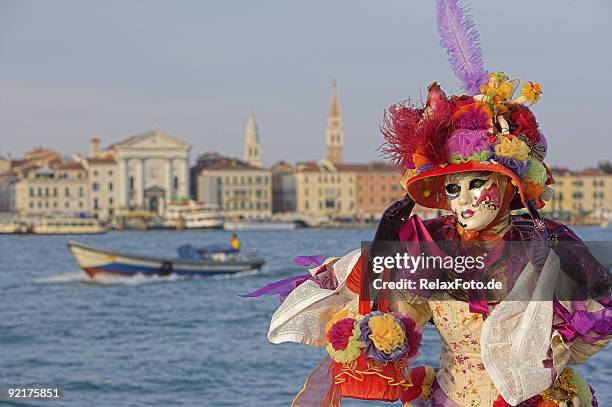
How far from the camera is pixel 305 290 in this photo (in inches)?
94.6

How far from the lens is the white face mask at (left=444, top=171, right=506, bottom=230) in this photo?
91.0 inches

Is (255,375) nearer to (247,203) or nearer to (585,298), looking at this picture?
(585,298)

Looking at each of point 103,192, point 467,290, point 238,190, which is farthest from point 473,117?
point 238,190

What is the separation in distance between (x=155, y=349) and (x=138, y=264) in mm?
10816

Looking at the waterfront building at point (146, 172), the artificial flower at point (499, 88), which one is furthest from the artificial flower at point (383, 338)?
the waterfront building at point (146, 172)

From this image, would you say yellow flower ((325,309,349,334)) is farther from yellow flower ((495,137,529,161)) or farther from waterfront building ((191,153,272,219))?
waterfront building ((191,153,272,219))

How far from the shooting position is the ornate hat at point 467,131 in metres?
2.26

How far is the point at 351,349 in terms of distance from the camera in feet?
7.25

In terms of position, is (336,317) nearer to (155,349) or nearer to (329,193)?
(155,349)

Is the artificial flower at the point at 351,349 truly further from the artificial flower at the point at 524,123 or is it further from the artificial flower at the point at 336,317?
the artificial flower at the point at 524,123

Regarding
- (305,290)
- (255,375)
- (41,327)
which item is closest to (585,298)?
(305,290)

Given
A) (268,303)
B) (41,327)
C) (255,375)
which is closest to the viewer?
(255,375)

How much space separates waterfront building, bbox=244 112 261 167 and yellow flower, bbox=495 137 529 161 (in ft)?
300

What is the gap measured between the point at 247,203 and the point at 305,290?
77.1 m
